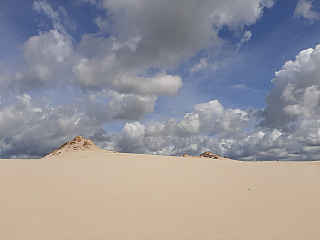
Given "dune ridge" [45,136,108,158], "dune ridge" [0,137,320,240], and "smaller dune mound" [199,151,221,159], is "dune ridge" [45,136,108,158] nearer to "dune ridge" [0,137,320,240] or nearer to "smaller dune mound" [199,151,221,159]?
"dune ridge" [0,137,320,240]

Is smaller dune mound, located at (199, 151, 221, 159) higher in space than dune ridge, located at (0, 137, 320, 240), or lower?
higher

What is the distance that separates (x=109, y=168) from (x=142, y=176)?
3.19 metres

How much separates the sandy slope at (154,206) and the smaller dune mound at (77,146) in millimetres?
17780

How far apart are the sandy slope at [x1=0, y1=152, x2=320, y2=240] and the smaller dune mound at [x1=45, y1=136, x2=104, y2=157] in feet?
58.3

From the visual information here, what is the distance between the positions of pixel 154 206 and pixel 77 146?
26272mm

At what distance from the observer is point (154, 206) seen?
8086mm

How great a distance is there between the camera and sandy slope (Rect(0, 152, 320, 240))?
629 centimetres

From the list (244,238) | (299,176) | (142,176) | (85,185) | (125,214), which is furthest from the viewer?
(299,176)

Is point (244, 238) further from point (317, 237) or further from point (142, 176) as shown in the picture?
point (142, 176)

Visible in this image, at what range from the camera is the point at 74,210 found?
764 cm

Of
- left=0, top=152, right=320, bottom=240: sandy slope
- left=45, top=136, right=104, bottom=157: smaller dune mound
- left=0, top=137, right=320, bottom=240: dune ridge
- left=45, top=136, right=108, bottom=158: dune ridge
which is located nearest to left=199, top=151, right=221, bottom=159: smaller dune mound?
left=45, top=136, right=108, bottom=158: dune ridge

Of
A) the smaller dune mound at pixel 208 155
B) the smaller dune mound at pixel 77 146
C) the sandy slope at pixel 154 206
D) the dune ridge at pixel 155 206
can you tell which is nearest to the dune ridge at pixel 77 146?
the smaller dune mound at pixel 77 146

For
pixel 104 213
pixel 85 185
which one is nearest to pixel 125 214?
pixel 104 213

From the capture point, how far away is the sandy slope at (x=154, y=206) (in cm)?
629
